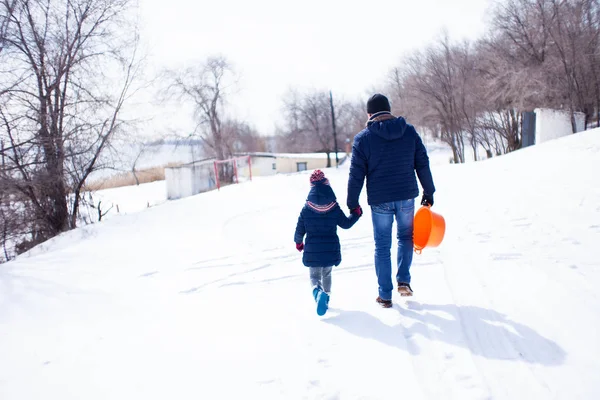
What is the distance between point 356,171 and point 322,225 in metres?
0.54

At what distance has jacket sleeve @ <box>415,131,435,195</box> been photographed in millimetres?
3078

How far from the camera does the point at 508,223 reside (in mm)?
5160

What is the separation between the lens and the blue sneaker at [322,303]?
10.0 feet

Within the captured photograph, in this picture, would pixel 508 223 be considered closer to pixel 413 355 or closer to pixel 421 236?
pixel 421 236

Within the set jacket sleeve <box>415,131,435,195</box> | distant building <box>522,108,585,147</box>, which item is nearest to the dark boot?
jacket sleeve <box>415,131,435,195</box>

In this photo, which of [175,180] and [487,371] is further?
[175,180]

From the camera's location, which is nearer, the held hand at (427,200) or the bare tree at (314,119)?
the held hand at (427,200)

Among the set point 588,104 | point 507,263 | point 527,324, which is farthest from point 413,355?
point 588,104

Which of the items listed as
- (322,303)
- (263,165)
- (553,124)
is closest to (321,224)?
(322,303)

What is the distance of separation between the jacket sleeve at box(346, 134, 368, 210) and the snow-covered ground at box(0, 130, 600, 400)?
949 millimetres

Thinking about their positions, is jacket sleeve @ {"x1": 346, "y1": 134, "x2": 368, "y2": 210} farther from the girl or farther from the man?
the girl

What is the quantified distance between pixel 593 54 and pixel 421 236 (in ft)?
59.8

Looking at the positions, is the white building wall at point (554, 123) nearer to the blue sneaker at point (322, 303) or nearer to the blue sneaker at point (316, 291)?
the blue sneaker at point (316, 291)

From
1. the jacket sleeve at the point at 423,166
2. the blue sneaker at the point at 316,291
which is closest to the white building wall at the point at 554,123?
the jacket sleeve at the point at 423,166
